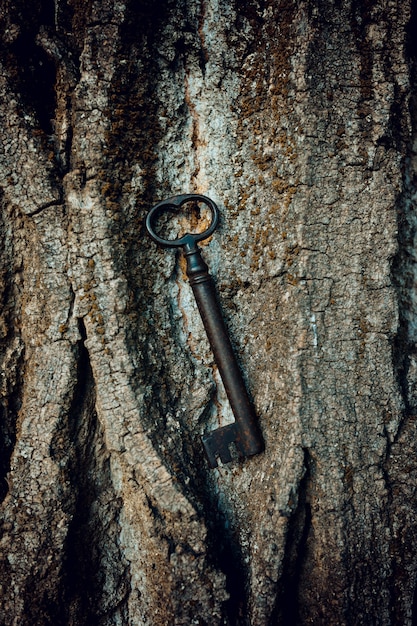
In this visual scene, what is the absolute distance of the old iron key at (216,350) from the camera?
5.70 ft

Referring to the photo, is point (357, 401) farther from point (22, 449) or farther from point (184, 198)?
point (22, 449)

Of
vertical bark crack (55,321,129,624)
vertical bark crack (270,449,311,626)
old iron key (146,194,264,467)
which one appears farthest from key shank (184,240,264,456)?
vertical bark crack (55,321,129,624)

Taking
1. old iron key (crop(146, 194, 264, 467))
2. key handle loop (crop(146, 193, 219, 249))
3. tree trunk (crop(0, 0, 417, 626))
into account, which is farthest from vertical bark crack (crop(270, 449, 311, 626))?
key handle loop (crop(146, 193, 219, 249))

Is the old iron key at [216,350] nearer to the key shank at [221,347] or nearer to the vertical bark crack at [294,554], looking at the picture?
the key shank at [221,347]

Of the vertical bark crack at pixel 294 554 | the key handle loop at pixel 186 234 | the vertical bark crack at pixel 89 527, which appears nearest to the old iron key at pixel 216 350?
the key handle loop at pixel 186 234

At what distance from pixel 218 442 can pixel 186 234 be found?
0.75m

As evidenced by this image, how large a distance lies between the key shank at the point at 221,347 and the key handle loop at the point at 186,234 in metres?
0.02

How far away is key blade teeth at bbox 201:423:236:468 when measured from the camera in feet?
5.81

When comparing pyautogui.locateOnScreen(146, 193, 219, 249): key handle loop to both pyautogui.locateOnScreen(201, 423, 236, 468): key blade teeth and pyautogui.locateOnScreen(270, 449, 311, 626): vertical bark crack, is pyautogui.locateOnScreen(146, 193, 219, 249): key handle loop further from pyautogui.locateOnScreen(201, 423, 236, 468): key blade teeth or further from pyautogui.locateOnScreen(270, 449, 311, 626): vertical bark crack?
pyautogui.locateOnScreen(270, 449, 311, 626): vertical bark crack

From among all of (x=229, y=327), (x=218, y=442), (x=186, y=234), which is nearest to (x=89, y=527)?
(x=218, y=442)

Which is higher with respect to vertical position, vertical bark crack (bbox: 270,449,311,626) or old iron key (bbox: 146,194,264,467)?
old iron key (bbox: 146,194,264,467)

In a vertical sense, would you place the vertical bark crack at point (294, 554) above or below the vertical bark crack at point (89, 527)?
below

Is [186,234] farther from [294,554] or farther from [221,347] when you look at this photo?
[294,554]

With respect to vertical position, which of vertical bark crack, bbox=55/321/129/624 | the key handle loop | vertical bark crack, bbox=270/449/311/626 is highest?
the key handle loop
